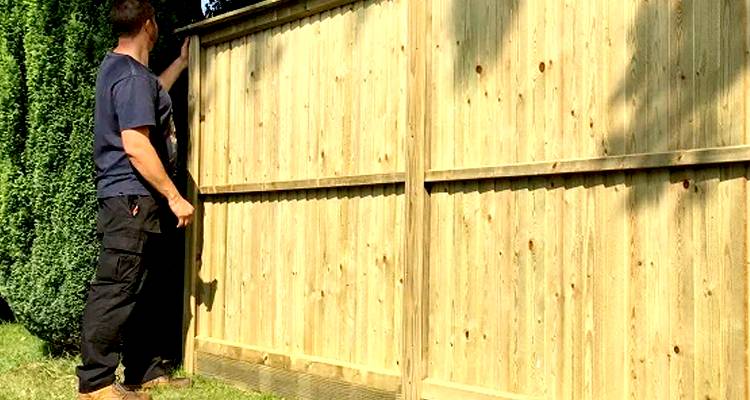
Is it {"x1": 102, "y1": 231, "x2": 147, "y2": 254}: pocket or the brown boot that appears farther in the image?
{"x1": 102, "y1": 231, "x2": 147, "y2": 254}: pocket

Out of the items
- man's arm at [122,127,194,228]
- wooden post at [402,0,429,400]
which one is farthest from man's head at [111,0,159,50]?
wooden post at [402,0,429,400]

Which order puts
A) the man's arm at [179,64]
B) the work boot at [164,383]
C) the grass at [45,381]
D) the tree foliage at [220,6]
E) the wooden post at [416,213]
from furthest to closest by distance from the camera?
the tree foliage at [220,6]
the man's arm at [179,64]
the work boot at [164,383]
the grass at [45,381]
the wooden post at [416,213]

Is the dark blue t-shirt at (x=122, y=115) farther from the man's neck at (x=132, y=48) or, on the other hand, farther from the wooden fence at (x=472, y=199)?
the wooden fence at (x=472, y=199)

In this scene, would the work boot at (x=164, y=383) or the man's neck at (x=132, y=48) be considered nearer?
the man's neck at (x=132, y=48)

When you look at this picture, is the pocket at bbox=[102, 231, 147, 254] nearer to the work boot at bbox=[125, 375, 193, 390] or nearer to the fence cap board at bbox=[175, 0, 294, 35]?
the work boot at bbox=[125, 375, 193, 390]

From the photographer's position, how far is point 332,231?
4.58 meters

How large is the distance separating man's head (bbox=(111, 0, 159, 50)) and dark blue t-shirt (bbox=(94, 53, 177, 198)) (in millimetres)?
148

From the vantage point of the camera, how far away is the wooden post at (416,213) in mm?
4055

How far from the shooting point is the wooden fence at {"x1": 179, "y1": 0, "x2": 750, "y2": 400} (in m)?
3.10

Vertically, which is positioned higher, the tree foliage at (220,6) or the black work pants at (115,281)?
the tree foliage at (220,6)

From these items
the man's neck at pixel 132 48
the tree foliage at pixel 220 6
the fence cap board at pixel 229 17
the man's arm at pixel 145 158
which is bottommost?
the man's arm at pixel 145 158

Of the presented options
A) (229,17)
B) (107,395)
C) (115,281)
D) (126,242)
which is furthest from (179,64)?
(107,395)

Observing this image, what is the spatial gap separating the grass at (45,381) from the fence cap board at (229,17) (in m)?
1.99

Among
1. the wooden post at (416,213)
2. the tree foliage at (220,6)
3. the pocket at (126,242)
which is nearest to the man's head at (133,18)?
the pocket at (126,242)
